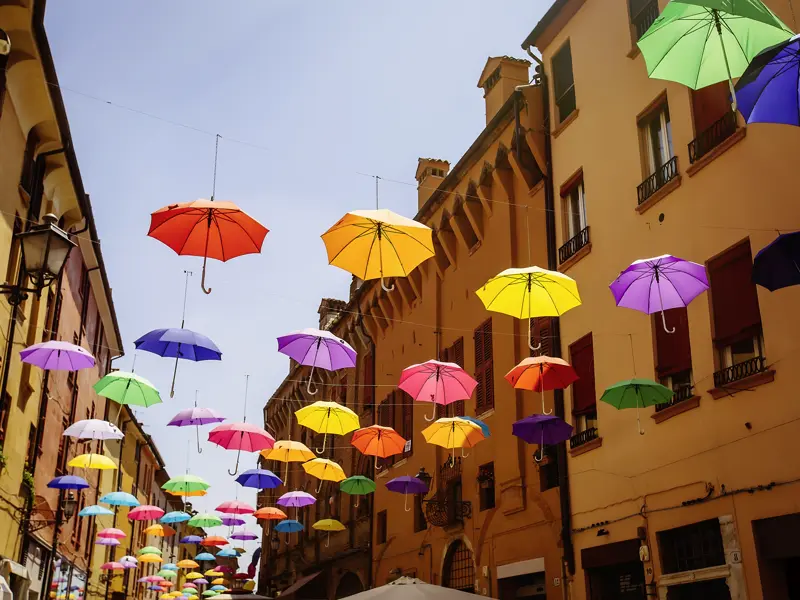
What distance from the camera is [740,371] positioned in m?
12.2

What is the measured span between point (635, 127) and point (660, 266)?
16.1 feet

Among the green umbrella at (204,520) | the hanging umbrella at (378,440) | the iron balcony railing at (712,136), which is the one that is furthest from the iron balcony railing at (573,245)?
the green umbrella at (204,520)

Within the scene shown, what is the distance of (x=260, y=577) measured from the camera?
172 ft

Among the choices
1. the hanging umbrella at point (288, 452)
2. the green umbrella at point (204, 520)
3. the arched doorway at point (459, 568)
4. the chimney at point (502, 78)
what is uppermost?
the chimney at point (502, 78)

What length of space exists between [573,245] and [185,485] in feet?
48.3

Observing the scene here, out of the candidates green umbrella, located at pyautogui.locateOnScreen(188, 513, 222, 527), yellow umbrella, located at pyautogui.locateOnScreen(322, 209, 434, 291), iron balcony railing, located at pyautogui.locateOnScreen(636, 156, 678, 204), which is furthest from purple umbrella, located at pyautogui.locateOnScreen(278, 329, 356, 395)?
green umbrella, located at pyautogui.locateOnScreen(188, 513, 222, 527)

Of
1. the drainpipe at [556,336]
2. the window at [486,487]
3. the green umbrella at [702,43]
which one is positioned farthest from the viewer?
the window at [486,487]

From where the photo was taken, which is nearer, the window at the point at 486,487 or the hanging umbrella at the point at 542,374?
the hanging umbrella at the point at 542,374

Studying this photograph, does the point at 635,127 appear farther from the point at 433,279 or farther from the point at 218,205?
the point at 433,279

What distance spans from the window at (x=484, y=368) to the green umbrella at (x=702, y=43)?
12430 mm

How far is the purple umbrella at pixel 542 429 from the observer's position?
15188 mm

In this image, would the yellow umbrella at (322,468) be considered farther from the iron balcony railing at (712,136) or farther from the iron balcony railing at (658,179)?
the iron balcony railing at (712,136)

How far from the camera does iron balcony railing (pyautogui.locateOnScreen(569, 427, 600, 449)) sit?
1605 cm

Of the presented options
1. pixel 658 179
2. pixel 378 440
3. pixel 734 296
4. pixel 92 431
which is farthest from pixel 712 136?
pixel 92 431
